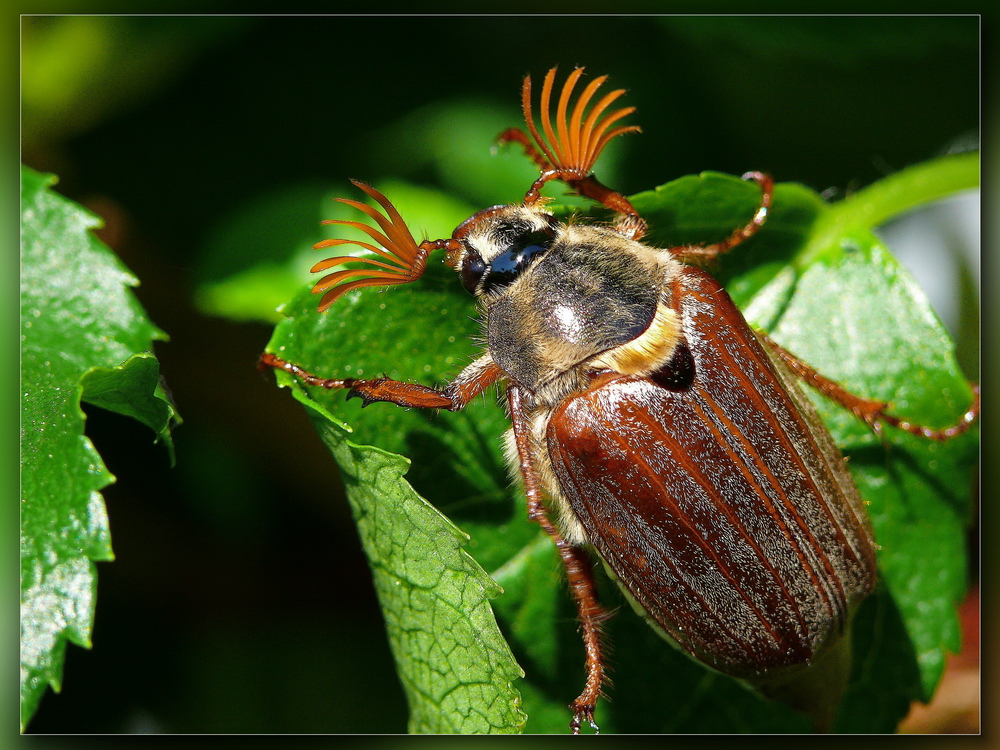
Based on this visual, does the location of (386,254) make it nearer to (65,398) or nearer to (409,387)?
(409,387)

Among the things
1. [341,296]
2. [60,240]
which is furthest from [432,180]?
[60,240]

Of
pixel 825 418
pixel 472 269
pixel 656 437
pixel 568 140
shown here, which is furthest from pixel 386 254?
pixel 825 418

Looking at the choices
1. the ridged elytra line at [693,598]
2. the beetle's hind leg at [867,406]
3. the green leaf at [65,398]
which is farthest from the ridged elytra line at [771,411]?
the green leaf at [65,398]

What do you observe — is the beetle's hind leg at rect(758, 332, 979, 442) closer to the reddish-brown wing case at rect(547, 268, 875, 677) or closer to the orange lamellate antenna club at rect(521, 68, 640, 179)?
the reddish-brown wing case at rect(547, 268, 875, 677)

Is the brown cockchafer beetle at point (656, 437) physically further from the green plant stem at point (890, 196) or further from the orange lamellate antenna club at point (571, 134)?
the green plant stem at point (890, 196)

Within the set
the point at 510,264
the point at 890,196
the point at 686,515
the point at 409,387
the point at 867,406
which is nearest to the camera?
the point at 686,515

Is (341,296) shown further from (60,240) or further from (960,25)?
(960,25)
